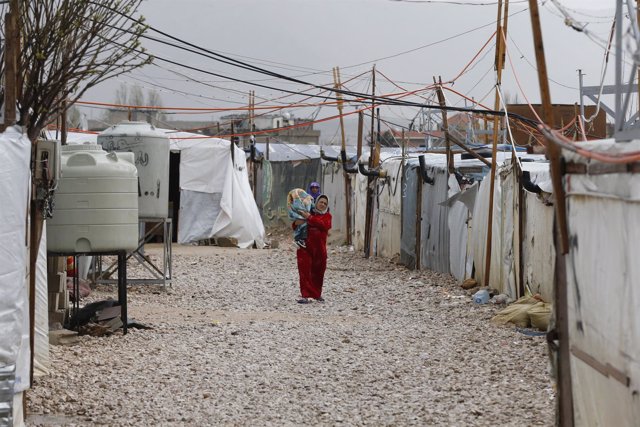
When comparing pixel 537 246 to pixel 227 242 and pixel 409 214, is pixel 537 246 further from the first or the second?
pixel 227 242

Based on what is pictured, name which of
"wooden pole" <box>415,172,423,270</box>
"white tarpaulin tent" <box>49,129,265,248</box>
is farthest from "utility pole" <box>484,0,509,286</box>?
"white tarpaulin tent" <box>49,129,265,248</box>

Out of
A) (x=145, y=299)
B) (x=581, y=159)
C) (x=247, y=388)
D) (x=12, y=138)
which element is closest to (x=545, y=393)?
(x=247, y=388)

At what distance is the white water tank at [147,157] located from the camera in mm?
15844

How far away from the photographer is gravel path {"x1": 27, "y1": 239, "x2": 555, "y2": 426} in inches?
307

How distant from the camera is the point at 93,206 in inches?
454

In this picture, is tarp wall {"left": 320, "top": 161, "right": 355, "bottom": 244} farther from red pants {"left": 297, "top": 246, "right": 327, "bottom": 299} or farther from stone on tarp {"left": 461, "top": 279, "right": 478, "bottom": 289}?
red pants {"left": 297, "top": 246, "right": 327, "bottom": 299}

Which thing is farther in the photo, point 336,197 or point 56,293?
point 336,197

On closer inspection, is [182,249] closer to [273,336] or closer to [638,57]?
[273,336]

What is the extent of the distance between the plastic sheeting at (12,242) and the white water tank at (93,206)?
4845mm

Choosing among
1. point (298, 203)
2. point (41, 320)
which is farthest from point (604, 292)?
point (298, 203)

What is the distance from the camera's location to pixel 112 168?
11828 mm

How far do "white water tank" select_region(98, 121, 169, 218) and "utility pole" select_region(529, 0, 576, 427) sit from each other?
397 inches

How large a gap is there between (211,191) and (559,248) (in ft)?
70.0

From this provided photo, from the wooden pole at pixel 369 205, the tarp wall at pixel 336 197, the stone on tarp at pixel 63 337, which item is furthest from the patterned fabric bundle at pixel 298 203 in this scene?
the tarp wall at pixel 336 197
